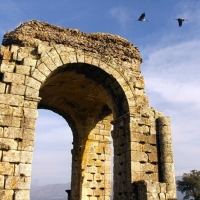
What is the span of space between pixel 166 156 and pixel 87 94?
15.5ft

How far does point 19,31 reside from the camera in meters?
9.61

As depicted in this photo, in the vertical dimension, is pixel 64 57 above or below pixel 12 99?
above

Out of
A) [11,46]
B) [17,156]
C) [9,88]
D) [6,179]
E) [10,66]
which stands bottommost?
[6,179]

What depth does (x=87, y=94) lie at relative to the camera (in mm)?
12961

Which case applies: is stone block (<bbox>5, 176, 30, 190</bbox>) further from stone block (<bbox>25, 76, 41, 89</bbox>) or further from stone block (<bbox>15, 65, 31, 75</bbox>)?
stone block (<bbox>15, 65, 31, 75</bbox>)

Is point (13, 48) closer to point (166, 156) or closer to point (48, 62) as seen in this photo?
point (48, 62)

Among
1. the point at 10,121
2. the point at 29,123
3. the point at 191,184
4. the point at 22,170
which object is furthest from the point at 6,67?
the point at 191,184

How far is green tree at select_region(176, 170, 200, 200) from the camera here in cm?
3700

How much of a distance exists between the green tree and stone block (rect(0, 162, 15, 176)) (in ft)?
107

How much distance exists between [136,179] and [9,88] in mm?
4773

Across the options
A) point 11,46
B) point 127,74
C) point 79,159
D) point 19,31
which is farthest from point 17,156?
point 79,159

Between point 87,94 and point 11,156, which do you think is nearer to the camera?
point 11,156

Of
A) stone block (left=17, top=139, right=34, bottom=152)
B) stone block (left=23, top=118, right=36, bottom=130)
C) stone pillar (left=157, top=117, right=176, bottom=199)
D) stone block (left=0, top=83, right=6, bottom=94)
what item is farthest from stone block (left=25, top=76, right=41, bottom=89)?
stone pillar (left=157, top=117, right=176, bottom=199)

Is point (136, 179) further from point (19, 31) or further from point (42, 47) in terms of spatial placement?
point (19, 31)
